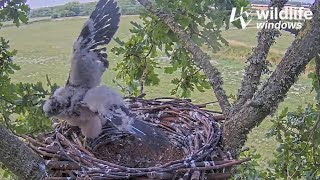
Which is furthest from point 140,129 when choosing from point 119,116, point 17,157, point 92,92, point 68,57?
point 68,57

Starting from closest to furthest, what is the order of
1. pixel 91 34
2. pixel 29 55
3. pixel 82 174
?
1. pixel 82 174
2. pixel 91 34
3. pixel 29 55

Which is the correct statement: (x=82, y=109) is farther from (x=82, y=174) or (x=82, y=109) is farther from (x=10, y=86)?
(x=82, y=174)

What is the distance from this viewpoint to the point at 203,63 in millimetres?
1589

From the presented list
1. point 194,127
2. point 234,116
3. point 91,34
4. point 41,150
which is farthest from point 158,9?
point 41,150

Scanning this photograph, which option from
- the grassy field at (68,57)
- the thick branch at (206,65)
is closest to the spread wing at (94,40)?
the thick branch at (206,65)

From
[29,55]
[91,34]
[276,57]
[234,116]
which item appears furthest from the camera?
[29,55]

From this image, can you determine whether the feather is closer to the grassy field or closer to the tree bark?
the tree bark

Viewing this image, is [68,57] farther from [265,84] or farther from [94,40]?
[265,84]

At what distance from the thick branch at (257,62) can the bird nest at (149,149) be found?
16 cm

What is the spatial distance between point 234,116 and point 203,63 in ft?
0.99

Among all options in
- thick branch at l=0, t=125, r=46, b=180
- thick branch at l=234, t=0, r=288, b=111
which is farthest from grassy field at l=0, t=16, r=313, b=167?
thick branch at l=0, t=125, r=46, b=180

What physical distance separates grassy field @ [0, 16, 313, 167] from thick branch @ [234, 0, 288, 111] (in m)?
1.80

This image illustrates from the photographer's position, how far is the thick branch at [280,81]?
126cm

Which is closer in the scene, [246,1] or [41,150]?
[41,150]
